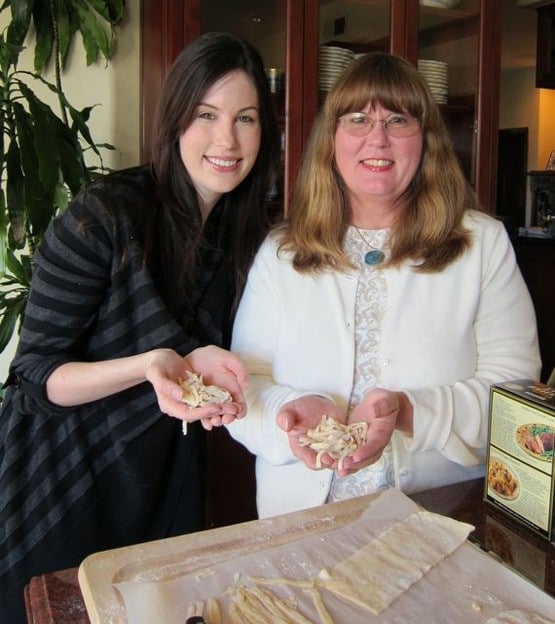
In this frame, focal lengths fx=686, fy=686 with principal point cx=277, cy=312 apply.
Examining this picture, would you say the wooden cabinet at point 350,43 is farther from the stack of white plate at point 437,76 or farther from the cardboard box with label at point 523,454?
the cardboard box with label at point 523,454

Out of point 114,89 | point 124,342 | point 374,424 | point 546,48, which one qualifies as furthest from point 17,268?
point 546,48

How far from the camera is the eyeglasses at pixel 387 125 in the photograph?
51.0 inches

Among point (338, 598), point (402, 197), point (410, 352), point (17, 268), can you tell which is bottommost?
point (338, 598)

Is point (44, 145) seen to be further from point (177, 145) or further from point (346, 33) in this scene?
point (346, 33)

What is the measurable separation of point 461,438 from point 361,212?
49cm

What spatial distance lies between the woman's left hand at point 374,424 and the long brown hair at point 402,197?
304 mm

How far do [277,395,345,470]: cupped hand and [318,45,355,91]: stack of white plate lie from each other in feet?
4.44

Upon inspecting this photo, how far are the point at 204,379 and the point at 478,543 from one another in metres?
0.52

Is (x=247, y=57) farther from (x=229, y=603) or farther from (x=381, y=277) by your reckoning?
(x=229, y=603)

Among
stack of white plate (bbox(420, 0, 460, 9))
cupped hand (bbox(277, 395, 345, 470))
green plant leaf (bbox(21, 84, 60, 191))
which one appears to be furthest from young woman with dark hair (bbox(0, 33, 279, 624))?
stack of white plate (bbox(420, 0, 460, 9))

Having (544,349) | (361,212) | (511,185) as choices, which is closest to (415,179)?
(361,212)

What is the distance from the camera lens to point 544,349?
3.54 metres

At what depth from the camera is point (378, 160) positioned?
4.23 feet

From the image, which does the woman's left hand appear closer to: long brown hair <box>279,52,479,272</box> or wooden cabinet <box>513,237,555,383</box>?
long brown hair <box>279,52,479,272</box>
